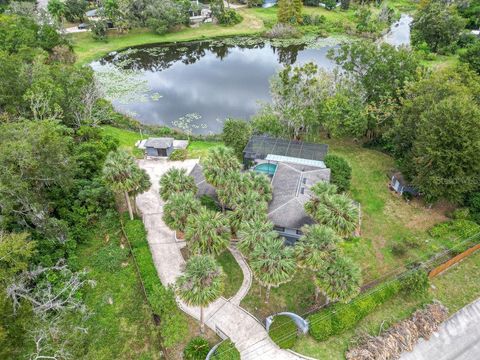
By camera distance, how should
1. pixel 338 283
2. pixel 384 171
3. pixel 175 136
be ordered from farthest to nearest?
pixel 175 136 < pixel 384 171 < pixel 338 283

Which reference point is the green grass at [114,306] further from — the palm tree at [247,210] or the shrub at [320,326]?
the shrub at [320,326]

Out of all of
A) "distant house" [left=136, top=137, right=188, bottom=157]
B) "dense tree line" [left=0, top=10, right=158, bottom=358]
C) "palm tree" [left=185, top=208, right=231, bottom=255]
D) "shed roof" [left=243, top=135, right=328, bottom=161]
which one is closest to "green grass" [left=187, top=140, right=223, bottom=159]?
"distant house" [left=136, top=137, right=188, bottom=157]

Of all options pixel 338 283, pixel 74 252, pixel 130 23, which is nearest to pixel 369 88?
pixel 338 283

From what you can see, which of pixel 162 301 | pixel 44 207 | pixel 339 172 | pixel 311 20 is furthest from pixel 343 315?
pixel 311 20

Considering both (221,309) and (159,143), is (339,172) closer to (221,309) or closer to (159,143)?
(221,309)

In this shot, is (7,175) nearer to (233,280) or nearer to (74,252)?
(74,252)

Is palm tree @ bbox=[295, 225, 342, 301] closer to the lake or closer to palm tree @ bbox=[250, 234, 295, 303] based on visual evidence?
palm tree @ bbox=[250, 234, 295, 303]

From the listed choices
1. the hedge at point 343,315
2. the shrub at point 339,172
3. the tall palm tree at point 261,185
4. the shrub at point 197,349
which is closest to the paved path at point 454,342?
the hedge at point 343,315
